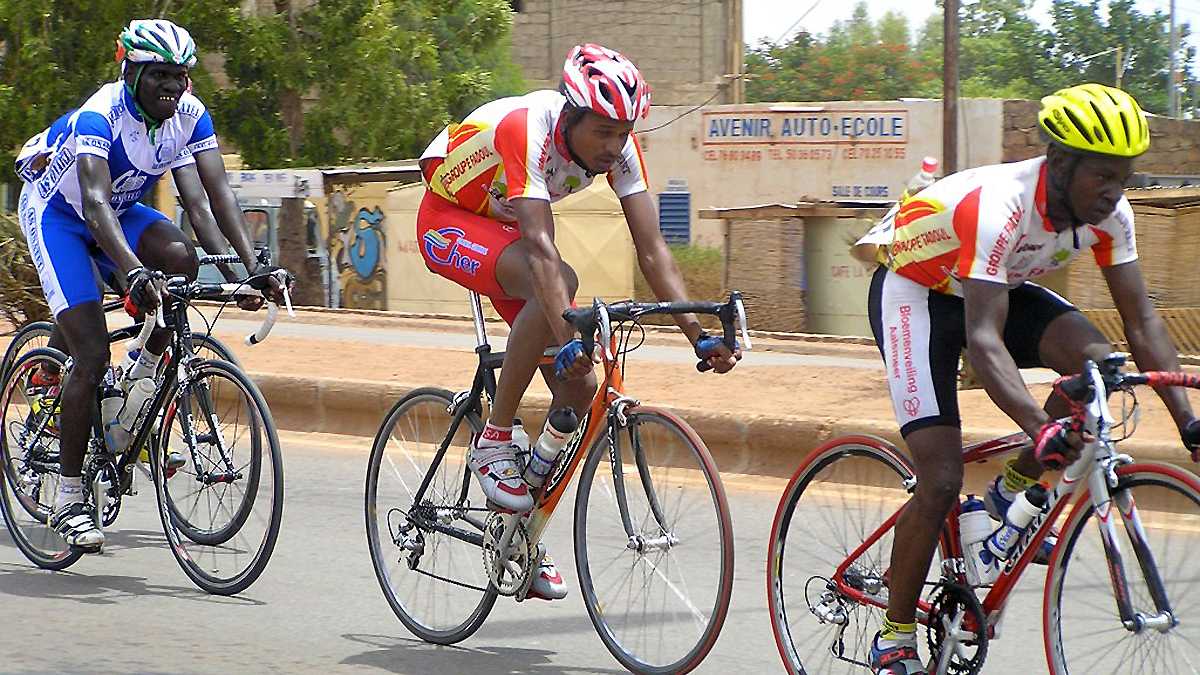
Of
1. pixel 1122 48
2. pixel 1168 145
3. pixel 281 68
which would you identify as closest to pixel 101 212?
pixel 281 68

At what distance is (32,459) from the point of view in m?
7.25

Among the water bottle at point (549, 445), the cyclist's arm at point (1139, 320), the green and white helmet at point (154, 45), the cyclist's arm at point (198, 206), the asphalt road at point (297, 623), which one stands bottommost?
the asphalt road at point (297, 623)

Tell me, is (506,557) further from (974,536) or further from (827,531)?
(974,536)

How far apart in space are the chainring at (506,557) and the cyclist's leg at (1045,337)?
5.50 feet

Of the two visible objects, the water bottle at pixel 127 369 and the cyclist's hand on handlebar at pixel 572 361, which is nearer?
the cyclist's hand on handlebar at pixel 572 361

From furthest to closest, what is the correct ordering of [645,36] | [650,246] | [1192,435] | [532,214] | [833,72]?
[833,72]
[645,36]
[650,246]
[532,214]
[1192,435]

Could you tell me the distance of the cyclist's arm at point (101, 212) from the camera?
6328 mm

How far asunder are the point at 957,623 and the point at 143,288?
128 inches

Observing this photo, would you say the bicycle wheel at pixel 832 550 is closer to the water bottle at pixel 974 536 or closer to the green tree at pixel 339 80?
the water bottle at pixel 974 536

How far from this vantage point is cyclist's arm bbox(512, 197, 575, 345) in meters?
5.11

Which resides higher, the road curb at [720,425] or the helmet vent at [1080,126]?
the helmet vent at [1080,126]

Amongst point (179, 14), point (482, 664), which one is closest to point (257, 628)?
point (482, 664)

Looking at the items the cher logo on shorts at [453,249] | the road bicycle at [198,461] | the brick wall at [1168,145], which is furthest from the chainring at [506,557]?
the brick wall at [1168,145]

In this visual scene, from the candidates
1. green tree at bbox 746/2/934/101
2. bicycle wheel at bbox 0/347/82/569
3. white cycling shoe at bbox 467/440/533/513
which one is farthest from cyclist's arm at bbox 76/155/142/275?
green tree at bbox 746/2/934/101
